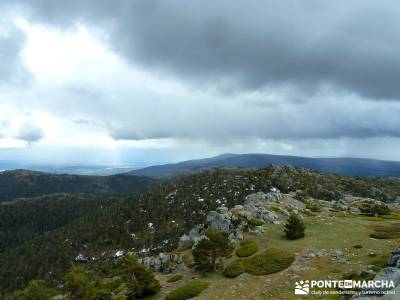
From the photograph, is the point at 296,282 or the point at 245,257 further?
the point at 245,257

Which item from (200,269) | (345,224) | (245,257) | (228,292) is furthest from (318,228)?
(228,292)

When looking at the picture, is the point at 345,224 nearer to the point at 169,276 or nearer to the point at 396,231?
the point at 396,231

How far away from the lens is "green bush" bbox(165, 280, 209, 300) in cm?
4312

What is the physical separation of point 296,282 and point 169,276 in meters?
22.2

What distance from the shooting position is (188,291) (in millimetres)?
43688

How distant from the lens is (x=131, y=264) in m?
46.1

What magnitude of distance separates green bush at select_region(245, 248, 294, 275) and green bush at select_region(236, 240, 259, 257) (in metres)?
2.92

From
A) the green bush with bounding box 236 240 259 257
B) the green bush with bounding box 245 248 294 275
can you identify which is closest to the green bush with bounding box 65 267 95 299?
the green bush with bounding box 236 240 259 257

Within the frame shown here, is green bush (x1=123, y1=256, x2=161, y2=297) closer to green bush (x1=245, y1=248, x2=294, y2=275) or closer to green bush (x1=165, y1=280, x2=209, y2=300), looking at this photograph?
green bush (x1=165, y1=280, x2=209, y2=300)

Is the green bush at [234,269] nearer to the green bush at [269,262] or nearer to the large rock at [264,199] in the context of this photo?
the green bush at [269,262]

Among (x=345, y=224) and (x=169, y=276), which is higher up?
(x=345, y=224)

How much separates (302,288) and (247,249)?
17.5 meters

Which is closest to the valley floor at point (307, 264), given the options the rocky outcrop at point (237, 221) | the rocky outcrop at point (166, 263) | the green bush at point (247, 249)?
the green bush at point (247, 249)

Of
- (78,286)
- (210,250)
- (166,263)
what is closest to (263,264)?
(210,250)
